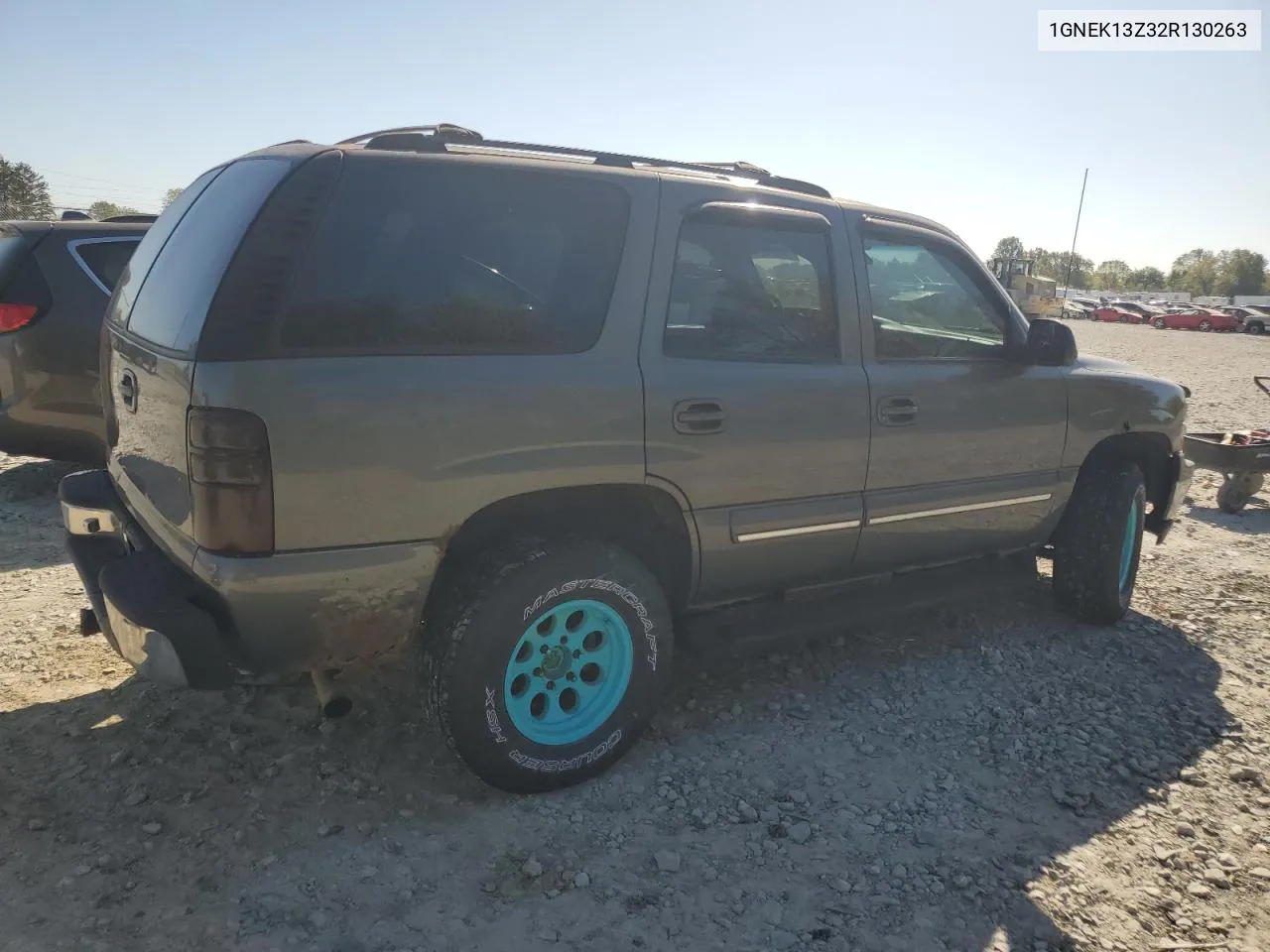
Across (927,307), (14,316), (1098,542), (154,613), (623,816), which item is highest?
(927,307)

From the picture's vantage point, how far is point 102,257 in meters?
5.46

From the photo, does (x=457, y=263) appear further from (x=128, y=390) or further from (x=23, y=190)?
(x=23, y=190)

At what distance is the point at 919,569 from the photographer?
4059mm

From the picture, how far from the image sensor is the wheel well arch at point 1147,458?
14.9ft

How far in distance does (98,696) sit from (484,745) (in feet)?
5.63

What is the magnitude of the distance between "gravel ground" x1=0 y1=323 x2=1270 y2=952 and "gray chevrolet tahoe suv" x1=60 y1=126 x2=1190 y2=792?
361 millimetres

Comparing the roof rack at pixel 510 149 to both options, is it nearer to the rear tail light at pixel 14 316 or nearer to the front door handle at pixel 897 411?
the front door handle at pixel 897 411

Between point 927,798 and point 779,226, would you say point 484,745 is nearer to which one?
point 927,798

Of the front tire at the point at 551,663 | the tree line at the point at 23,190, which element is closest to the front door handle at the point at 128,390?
the front tire at the point at 551,663

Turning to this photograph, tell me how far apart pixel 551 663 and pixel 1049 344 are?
8.38ft

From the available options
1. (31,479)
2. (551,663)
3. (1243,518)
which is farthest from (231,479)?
(1243,518)

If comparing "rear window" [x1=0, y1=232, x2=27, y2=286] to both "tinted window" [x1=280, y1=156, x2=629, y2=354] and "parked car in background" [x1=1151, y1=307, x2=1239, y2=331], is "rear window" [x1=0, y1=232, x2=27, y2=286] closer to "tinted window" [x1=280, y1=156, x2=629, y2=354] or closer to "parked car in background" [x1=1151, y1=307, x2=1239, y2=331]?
"tinted window" [x1=280, y1=156, x2=629, y2=354]

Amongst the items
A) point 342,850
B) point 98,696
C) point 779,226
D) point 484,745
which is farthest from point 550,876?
point 779,226

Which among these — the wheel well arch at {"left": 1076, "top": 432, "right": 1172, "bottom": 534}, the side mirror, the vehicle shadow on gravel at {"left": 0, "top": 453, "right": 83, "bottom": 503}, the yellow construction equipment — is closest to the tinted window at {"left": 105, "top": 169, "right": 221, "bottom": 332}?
the side mirror
